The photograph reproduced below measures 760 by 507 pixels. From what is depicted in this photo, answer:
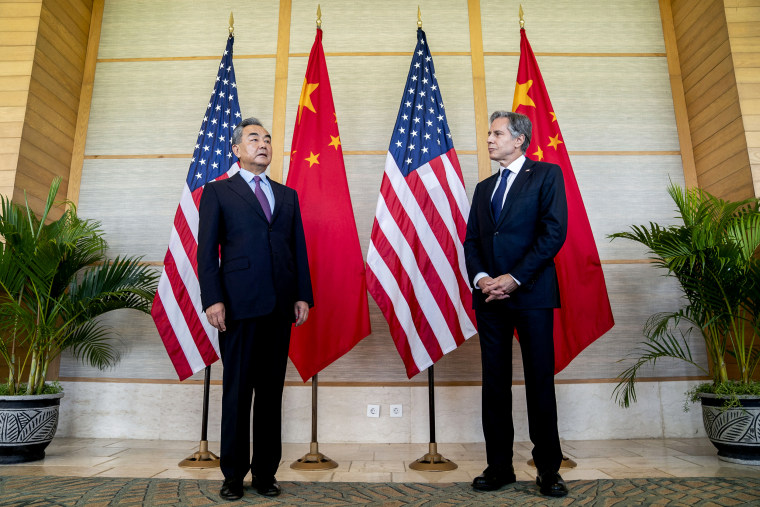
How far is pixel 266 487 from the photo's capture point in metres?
1.93

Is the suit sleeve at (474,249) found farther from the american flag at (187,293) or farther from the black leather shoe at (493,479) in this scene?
the american flag at (187,293)

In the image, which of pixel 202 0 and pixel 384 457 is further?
Answer: pixel 202 0

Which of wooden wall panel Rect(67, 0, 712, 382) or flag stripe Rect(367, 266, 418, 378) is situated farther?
wooden wall panel Rect(67, 0, 712, 382)

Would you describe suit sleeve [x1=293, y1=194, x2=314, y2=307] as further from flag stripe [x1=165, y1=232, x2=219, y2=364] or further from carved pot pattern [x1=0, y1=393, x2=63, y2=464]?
carved pot pattern [x1=0, y1=393, x2=63, y2=464]

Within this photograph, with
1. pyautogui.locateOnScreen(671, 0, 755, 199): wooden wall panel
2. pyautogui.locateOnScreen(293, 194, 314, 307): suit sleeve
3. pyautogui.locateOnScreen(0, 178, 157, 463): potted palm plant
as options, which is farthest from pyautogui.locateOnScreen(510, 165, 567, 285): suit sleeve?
pyautogui.locateOnScreen(0, 178, 157, 463): potted palm plant

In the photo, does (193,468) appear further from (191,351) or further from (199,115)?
(199,115)

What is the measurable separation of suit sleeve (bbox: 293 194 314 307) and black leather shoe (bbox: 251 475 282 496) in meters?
0.75

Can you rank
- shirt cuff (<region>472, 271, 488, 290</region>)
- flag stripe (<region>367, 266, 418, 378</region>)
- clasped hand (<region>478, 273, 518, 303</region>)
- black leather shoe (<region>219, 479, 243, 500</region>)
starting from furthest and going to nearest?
flag stripe (<region>367, 266, 418, 378</region>)
shirt cuff (<region>472, 271, 488, 290</region>)
clasped hand (<region>478, 273, 518, 303</region>)
black leather shoe (<region>219, 479, 243, 500</region>)

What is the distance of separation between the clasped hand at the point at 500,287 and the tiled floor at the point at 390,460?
2.91 feet

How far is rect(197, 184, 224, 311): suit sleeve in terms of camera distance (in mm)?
1925

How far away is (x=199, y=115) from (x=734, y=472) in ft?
13.3

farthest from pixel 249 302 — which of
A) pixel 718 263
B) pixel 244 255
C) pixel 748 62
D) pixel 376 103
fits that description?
pixel 748 62

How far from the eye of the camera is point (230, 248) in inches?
79.3

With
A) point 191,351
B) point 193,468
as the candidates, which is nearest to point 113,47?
point 191,351
